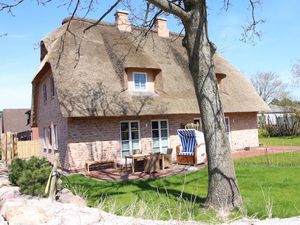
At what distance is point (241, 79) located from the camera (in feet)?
80.5

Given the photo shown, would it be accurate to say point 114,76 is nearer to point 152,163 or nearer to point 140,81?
point 140,81

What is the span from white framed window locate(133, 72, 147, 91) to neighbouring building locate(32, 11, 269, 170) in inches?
1.6

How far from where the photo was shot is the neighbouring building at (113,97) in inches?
648

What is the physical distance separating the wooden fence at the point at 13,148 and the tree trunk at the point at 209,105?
12965 mm

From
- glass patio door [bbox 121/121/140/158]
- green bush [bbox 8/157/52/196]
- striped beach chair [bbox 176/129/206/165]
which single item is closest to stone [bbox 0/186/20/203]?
green bush [bbox 8/157/52/196]

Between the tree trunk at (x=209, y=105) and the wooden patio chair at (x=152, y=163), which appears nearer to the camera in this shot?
the tree trunk at (x=209, y=105)

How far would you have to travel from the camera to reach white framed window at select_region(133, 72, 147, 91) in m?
18.7

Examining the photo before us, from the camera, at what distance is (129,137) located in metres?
18.0

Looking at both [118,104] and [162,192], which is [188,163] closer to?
[118,104]

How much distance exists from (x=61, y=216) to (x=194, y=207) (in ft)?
12.1

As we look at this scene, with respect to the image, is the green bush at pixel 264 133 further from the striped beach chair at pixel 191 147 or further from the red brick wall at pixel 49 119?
the red brick wall at pixel 49 119

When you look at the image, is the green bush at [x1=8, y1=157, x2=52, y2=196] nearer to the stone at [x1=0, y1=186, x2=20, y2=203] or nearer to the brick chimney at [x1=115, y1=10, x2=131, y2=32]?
the stone at [x1=0, y1=186, x2=20, y2=203]

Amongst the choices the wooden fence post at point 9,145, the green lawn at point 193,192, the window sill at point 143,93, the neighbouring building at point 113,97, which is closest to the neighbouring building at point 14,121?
the neighbouring building at point 113,97

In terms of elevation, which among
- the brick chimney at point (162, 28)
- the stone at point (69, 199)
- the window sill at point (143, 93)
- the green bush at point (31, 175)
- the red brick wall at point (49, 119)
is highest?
the brick chimney at point (162, 28)
